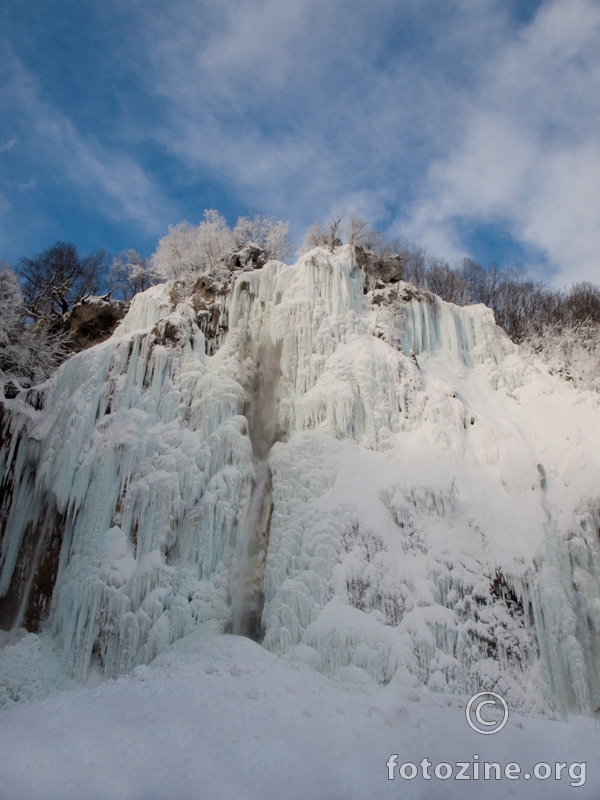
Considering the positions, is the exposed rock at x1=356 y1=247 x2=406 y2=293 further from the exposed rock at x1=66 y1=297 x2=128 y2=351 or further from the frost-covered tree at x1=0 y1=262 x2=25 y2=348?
the frost-covered tree at x1=0 y1=262 x2=25 y2=348

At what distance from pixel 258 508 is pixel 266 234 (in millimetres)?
16122

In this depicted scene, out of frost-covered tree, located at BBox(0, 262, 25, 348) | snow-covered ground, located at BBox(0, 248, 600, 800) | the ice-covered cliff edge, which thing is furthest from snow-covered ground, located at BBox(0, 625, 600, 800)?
Answer: frost-covered tree, located at BBox(0, 262, 25, 348)

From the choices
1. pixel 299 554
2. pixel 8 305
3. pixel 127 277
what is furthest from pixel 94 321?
pixel 299 554

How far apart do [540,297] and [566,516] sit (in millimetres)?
14026

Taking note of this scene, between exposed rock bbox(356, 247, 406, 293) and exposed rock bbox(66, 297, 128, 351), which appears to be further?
exposed rock bbox(66, 297, 128, 351)

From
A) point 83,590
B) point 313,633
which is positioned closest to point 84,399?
point 83,590

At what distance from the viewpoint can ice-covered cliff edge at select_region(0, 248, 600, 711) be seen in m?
11.0

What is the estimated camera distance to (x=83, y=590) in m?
11.8

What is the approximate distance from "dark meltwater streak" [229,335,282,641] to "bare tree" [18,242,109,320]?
1226 centimetres

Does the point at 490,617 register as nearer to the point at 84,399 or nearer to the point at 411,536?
→ the point at 411,536

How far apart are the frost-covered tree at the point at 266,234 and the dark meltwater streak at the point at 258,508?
34.0 feet

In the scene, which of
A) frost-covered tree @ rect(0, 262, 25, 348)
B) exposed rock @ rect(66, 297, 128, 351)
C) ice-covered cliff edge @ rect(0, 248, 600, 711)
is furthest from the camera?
exposed rock @ rect(66, 297, 128, 351)

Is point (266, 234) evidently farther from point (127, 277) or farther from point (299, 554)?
point (299, 554)

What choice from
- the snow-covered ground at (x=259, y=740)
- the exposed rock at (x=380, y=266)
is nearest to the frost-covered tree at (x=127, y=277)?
the exposed rock at (x=380, y=266)
